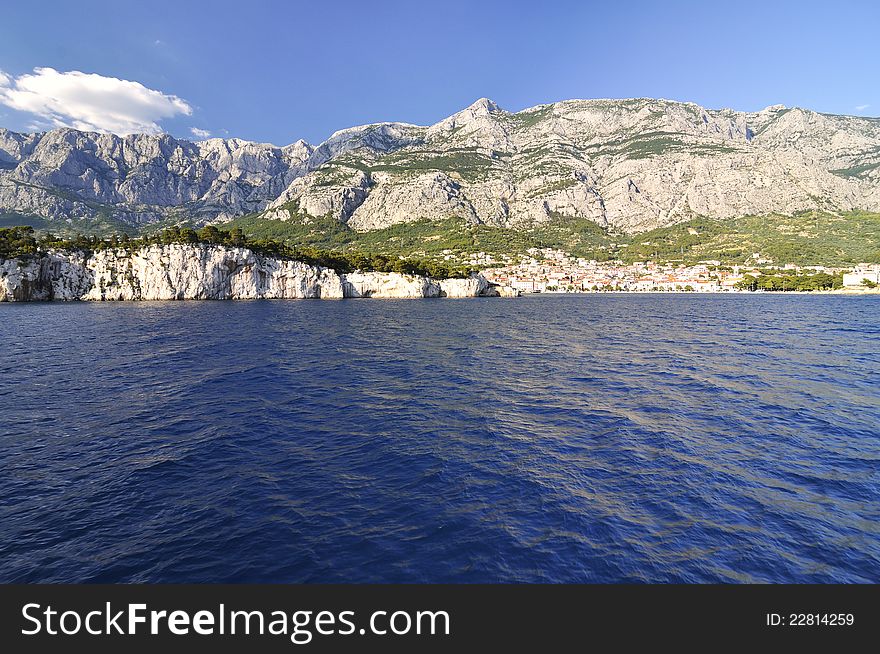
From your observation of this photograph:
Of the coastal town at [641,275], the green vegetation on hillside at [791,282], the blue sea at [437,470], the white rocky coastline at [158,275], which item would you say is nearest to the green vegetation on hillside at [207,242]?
the white rocky coastline at [158,275]

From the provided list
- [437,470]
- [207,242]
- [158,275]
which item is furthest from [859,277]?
[158,275]

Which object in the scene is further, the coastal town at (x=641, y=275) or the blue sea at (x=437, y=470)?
the coastal town at (x=641, y=275)

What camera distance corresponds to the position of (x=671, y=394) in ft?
78.3

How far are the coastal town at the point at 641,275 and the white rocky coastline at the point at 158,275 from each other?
263ft

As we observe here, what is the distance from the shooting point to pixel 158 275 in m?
101

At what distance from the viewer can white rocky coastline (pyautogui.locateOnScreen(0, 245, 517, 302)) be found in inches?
3743

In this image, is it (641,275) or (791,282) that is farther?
(641,275)

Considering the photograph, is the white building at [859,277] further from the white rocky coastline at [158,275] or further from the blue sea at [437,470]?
the white rocky coastline at [158,275]

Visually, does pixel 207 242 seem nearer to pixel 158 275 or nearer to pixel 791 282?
pixel 158 275

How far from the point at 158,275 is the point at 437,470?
111745 mm

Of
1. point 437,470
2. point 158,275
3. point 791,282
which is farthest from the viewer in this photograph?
point 791,282

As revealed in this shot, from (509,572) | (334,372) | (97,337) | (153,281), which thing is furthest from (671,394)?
(153,281)

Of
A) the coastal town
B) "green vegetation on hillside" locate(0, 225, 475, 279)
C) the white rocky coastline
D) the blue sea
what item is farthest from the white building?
the white rocky coastline

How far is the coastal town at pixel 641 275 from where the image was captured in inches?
6186
